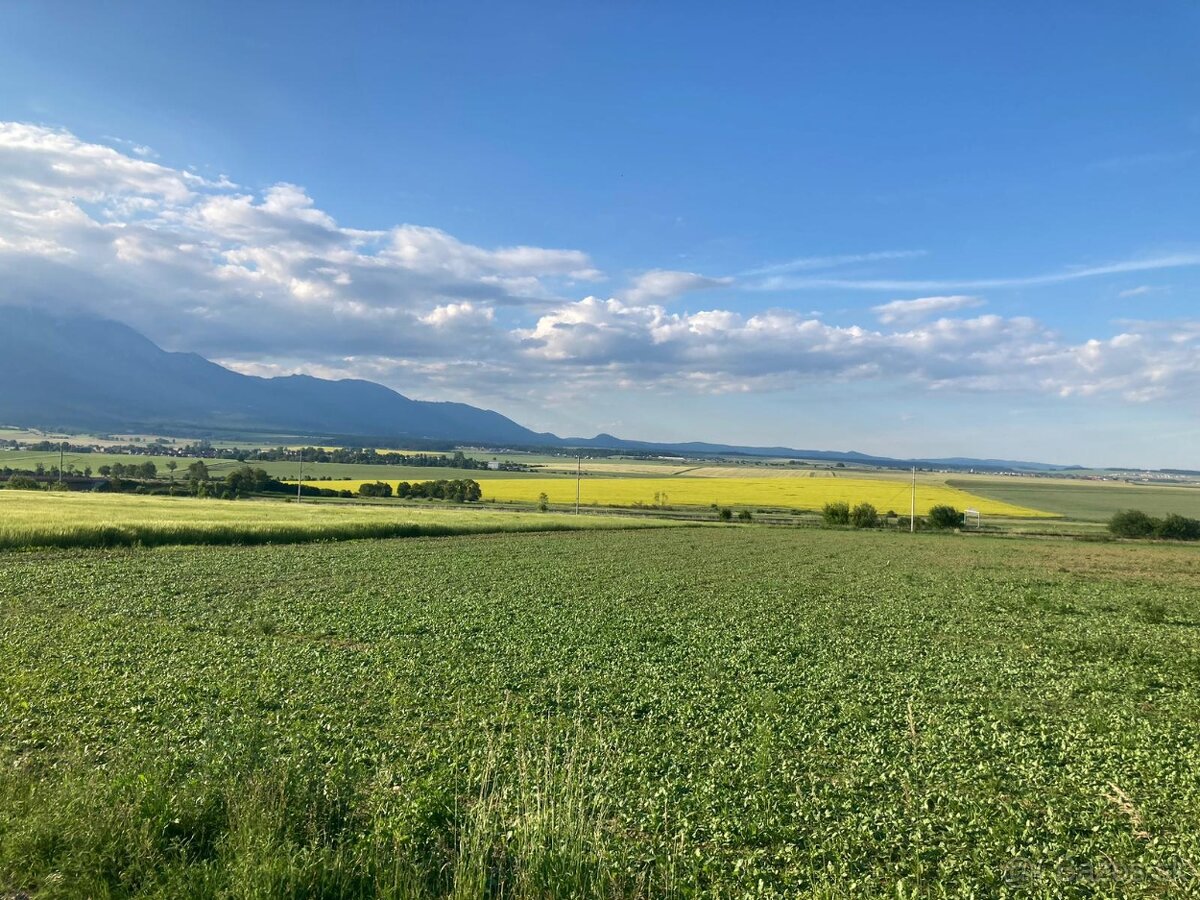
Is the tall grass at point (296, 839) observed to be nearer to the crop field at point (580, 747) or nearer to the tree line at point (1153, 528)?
Result: the crop field at point (580, 747)

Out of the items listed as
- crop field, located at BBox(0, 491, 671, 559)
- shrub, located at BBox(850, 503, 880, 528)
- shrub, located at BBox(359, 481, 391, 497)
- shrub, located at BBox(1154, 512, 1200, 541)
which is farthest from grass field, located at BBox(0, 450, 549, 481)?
shrub, located at BBox(1154, 512, 1200, 541)

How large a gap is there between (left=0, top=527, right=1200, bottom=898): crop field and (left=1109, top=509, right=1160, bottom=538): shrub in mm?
52276

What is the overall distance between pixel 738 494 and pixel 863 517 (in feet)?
99.4

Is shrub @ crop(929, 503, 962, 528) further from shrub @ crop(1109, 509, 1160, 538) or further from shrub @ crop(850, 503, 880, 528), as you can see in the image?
shrub @ crop(1109, 509, 1160, 538)

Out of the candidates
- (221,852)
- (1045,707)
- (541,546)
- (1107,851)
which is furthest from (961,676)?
(541,546)

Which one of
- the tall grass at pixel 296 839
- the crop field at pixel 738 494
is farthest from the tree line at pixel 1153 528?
the tall grass at pixel 296 839

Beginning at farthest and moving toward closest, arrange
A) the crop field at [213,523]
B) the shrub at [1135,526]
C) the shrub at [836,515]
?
the shrub at [836,515] → the shrub at [1135,526] → the crop field at [213,523]

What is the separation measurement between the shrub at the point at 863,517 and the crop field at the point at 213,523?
2216cm

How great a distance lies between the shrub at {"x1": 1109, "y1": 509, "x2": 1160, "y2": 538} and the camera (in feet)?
Result: 216

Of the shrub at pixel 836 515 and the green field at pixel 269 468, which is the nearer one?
the shrub at pixel 836 515

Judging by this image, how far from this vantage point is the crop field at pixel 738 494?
9031 cm

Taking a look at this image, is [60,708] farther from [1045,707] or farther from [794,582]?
[794,582]

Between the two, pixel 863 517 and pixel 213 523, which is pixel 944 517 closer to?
pixel 863 517

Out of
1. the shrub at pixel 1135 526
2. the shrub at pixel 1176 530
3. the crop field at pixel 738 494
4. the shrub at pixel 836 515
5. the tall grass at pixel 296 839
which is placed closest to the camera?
the tall grass at pixel 296 839
